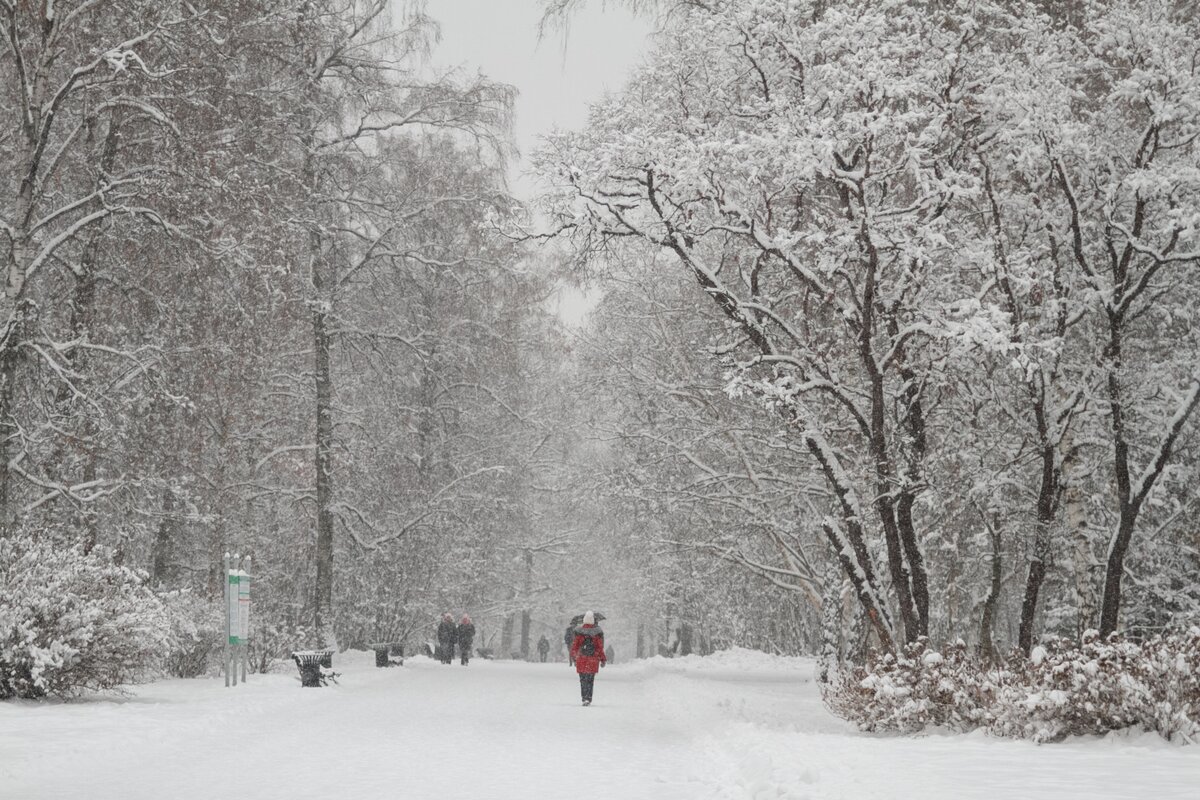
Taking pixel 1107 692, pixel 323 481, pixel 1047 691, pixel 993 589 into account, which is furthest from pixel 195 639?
pixel 1107 692

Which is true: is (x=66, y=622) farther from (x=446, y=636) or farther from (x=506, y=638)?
(x=506, y=638)

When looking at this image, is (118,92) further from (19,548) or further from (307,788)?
(307,788)

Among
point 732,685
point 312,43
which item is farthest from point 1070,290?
point 312,43

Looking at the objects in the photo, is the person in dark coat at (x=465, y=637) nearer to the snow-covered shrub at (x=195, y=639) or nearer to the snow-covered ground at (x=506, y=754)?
the snow-covered shrub at (x=195, y=639)

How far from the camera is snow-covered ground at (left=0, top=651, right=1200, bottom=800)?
827 centimetres

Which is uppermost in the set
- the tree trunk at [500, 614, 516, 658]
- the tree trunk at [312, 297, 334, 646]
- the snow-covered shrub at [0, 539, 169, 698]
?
the tree trunk at [312, 297, 334, 646]

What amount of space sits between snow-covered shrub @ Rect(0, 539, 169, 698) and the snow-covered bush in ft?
28.4

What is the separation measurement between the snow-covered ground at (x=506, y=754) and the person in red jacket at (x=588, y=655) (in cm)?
39

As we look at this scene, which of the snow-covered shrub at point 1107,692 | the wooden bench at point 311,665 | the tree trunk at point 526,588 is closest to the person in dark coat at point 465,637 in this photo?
the tree trunk at point 526,588

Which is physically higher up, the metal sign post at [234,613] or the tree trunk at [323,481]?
the tree trunk at [323,481]

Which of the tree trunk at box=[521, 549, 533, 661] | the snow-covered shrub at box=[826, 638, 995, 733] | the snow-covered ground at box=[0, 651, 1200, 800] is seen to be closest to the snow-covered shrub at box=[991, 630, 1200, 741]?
the snow-covered ground at box=[0, 651, 1200, 800]

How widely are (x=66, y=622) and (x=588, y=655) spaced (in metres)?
7.64

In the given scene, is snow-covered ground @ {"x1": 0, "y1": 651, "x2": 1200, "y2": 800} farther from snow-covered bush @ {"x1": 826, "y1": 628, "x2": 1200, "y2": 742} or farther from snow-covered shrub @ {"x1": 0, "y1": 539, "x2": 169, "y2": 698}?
snow-covered shrub @ {"x1": 0, "y1": 539, "x2": 169, "y2": 698}

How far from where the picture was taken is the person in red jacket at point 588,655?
1822cm
